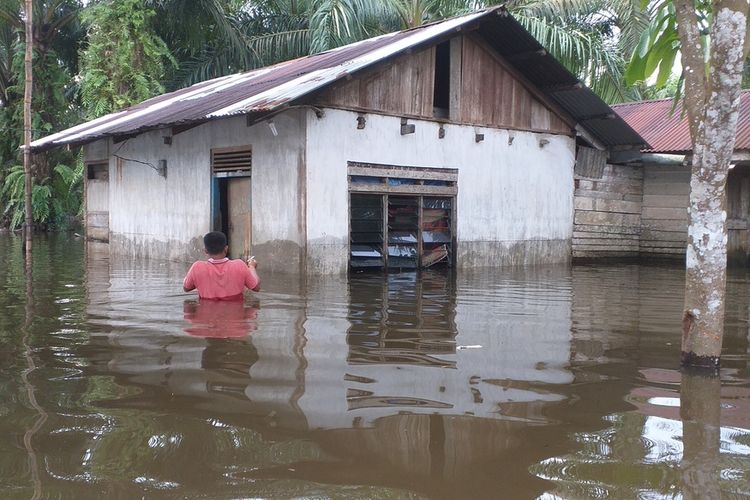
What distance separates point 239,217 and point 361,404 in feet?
32.2

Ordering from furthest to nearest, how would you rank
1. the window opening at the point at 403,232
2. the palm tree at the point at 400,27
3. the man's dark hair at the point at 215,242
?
the palm tree at the point at 400,27
the window opening at the point at 403,232
the man's dark hair at the point at 215,242

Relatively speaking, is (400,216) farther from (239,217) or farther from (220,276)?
(220,276)

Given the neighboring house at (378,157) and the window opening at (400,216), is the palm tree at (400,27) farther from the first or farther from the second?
the window opening at (400,216)

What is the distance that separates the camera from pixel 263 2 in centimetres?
2769

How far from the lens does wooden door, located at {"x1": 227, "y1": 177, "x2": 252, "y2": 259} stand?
13.5 m

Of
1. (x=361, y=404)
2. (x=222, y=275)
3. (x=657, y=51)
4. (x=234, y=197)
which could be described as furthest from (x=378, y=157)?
(x=361, y=404)

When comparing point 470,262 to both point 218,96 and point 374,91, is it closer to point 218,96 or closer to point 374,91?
point 374,91

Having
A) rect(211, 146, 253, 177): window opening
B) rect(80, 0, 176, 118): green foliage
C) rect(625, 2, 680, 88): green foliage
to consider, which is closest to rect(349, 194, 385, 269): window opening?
rect(211, 146, 253, 177): window opening

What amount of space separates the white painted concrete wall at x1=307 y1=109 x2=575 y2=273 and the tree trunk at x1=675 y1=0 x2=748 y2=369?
25.6ft

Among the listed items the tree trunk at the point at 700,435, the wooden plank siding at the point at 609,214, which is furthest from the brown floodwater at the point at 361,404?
the wooden plank siding at the point at 609,214

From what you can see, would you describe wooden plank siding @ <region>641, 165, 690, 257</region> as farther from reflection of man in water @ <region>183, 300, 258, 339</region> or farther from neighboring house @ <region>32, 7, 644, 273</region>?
reflection of man in water @ <region>183, 300, 258, 339</region>

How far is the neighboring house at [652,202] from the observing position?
17.3m

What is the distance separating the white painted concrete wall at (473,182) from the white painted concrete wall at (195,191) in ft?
1.45

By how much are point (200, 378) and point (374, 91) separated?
9.01 metres
